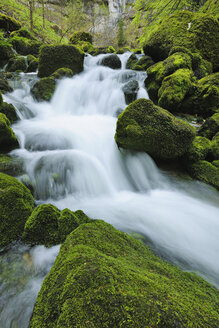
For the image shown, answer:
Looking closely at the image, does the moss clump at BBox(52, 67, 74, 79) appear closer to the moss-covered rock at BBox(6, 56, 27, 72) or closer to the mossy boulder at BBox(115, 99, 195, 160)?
the moss-covered rock at BBox(6, 56, 27, 72)

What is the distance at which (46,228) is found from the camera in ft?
7.60

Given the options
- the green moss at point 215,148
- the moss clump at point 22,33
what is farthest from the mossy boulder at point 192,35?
the moss clump at point 22,33

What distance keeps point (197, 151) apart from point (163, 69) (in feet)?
16.6

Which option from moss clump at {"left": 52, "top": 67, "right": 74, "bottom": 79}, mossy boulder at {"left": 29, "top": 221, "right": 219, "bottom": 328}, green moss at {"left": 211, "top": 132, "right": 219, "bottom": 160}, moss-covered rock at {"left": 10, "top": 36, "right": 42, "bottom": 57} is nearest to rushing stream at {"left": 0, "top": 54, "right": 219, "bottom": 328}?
mossy boulder at {"left": 29, "top": 221, "right": 219, "bottom": 328}

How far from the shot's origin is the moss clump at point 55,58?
979 cm

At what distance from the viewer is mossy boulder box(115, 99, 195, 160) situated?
15.4ft

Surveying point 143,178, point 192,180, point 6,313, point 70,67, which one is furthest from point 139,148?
point 70,67

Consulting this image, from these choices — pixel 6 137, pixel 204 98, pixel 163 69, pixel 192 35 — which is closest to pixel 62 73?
→ pixel 163 69

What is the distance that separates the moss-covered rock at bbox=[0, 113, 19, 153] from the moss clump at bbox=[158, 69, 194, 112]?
5.69 metres

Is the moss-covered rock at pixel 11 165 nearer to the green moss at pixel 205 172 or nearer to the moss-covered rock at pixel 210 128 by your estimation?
the green moss at pixel 205 172

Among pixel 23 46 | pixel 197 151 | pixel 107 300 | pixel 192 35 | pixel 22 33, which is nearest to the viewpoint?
pixel 107 300

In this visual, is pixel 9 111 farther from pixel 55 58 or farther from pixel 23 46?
pixel 23 46

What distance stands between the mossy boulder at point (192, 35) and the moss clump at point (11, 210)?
1048 cm

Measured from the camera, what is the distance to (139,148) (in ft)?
16.5
